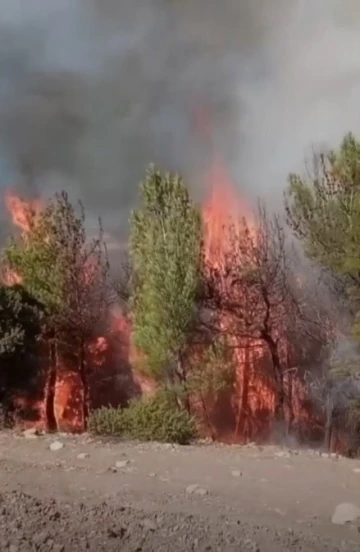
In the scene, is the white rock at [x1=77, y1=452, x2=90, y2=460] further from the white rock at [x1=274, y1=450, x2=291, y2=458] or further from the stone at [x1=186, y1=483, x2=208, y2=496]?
the white rock at [x1=274, y1=450, x2=291, y2=458]

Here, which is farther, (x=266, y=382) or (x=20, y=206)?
(x=266, y=382)

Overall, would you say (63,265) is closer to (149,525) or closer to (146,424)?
(146,424)

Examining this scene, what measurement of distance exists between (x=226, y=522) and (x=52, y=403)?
3.18 metres

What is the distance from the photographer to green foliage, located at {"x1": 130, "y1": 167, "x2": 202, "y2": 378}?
4703 mm

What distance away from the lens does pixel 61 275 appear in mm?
4977

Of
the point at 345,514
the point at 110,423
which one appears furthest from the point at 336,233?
the point at 345,514

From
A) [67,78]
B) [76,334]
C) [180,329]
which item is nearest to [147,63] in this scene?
[67,78]

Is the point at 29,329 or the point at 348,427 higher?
the point at 29,329

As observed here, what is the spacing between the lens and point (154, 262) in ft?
15.5

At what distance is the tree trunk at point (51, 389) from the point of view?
5.01 meters

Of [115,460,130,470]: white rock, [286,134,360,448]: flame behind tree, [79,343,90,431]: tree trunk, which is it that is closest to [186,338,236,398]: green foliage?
[286,134,360,448]: flame behind tree

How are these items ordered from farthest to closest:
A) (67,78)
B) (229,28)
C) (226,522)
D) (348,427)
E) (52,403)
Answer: (52,403) < (348,427) < (67,78) < (229,28) < (226,522)

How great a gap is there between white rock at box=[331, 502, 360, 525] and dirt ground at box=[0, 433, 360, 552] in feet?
0.08

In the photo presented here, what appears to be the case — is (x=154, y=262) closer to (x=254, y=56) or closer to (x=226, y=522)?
(x=254, y=56)
